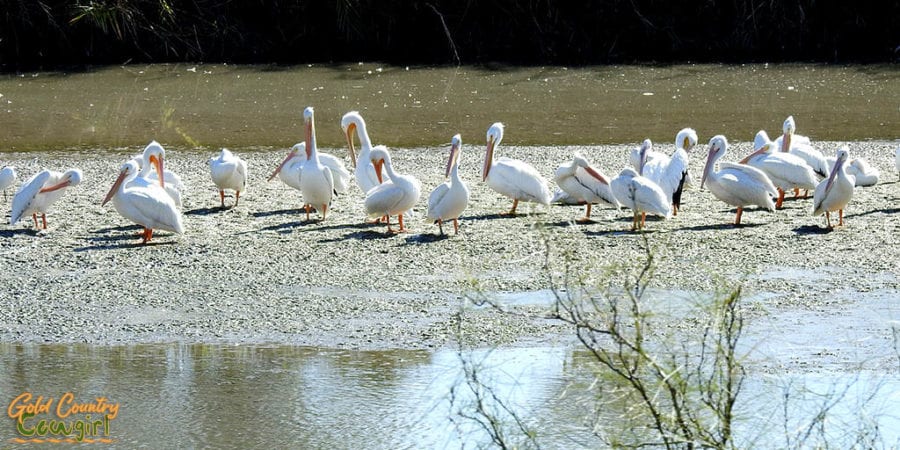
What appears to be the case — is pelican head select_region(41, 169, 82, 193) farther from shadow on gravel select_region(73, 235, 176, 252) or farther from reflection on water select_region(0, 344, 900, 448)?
reflection on water select_region(0, 344, 900, 448)

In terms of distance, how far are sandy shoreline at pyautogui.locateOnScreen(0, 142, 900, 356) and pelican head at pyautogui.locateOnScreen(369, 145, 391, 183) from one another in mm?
462

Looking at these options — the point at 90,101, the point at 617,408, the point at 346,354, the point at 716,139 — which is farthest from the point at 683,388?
the point at 90,101

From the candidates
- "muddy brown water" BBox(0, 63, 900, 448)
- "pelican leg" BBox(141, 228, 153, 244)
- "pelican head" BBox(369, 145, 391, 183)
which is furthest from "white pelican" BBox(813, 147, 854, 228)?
"pelican leg" BBox(141, 228, 153, 244)

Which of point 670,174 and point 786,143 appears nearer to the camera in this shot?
point 670,174

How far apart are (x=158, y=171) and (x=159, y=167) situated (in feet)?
0.24

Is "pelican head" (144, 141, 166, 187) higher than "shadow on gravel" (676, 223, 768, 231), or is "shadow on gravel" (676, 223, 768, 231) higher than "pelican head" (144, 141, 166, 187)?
"pelican head" (144, 141, 166, 187)

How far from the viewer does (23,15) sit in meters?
20.8

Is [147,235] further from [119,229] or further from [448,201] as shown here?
[448,201]

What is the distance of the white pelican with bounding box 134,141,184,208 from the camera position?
10.2 meters

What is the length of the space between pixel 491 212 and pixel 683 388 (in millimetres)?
6707

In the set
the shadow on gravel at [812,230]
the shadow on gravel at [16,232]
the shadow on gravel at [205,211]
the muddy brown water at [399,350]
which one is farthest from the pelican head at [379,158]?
the shadow on gravel at [812,230]

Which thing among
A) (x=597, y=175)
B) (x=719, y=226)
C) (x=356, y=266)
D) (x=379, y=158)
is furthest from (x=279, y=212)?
(x=719, y=226)

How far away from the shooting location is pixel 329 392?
5.95 m

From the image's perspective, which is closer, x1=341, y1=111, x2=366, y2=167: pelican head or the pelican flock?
the pelican flock
